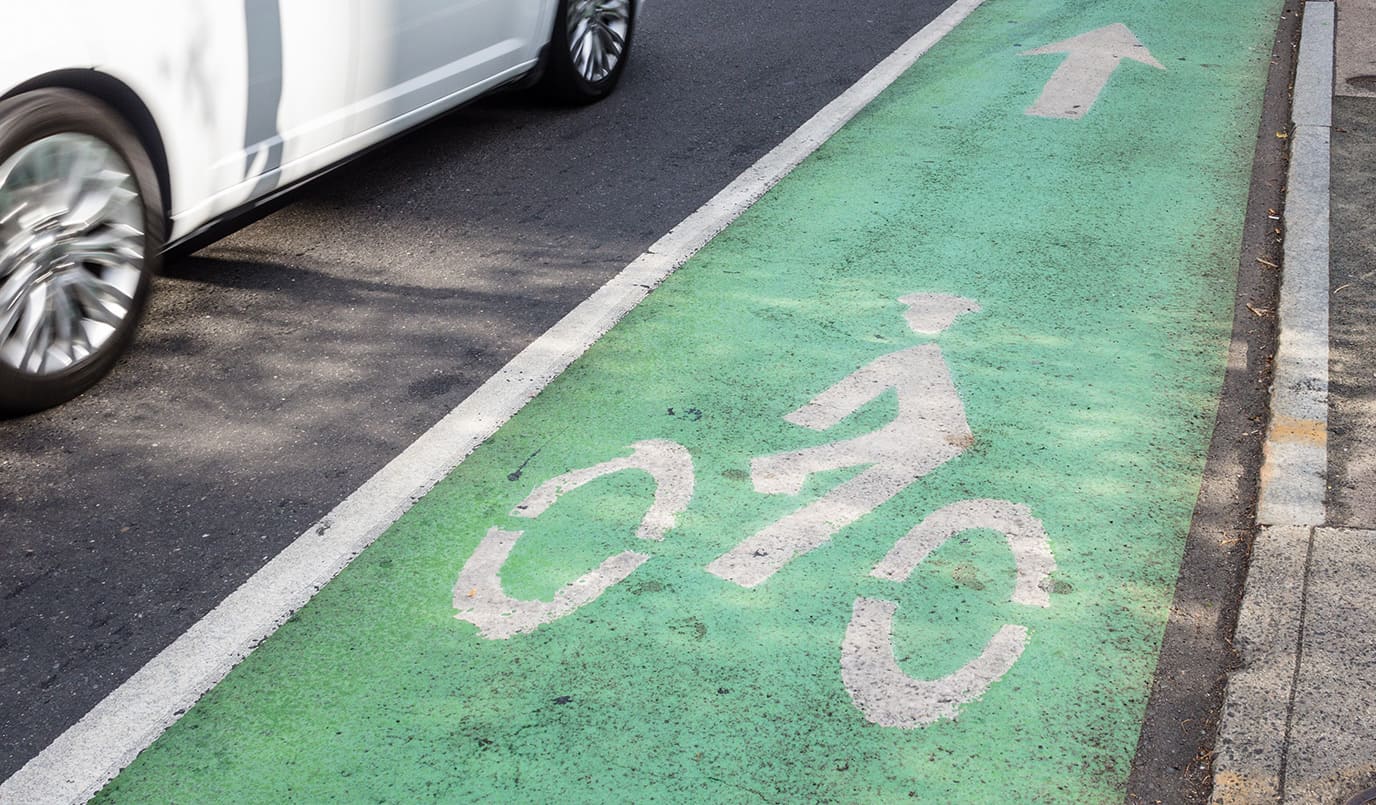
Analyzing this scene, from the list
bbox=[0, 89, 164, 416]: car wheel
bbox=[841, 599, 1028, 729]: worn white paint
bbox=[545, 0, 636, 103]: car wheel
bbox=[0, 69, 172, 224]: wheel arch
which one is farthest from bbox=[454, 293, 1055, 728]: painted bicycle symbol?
bbox=[545, 0, 636, 103]: car wheel

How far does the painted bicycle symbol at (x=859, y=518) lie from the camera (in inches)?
145

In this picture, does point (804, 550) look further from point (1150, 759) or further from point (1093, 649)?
point (1150, 759)

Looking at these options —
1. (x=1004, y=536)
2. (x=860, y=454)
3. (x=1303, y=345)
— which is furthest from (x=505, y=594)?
(x=1303, y=345)

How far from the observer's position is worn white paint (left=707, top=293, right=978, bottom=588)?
4188 mm

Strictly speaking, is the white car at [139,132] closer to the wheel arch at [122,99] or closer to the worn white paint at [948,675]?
the wheel arch at [122,99]

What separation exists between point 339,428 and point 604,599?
1.35m

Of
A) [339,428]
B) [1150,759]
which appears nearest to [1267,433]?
[1150,759]

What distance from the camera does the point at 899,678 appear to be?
3658mm

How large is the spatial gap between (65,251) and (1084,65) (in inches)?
272

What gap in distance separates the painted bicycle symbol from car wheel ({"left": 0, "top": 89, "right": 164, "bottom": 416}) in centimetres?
167

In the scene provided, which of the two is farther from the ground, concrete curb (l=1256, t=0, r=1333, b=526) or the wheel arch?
the wheel arch

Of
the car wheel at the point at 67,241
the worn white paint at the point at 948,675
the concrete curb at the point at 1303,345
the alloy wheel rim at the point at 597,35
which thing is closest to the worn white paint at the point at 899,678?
the worn white paint at the point at 948,675

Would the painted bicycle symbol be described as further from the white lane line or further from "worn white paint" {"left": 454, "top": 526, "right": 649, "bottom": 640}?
the white lane line

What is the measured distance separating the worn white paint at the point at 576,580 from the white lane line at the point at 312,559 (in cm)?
36
